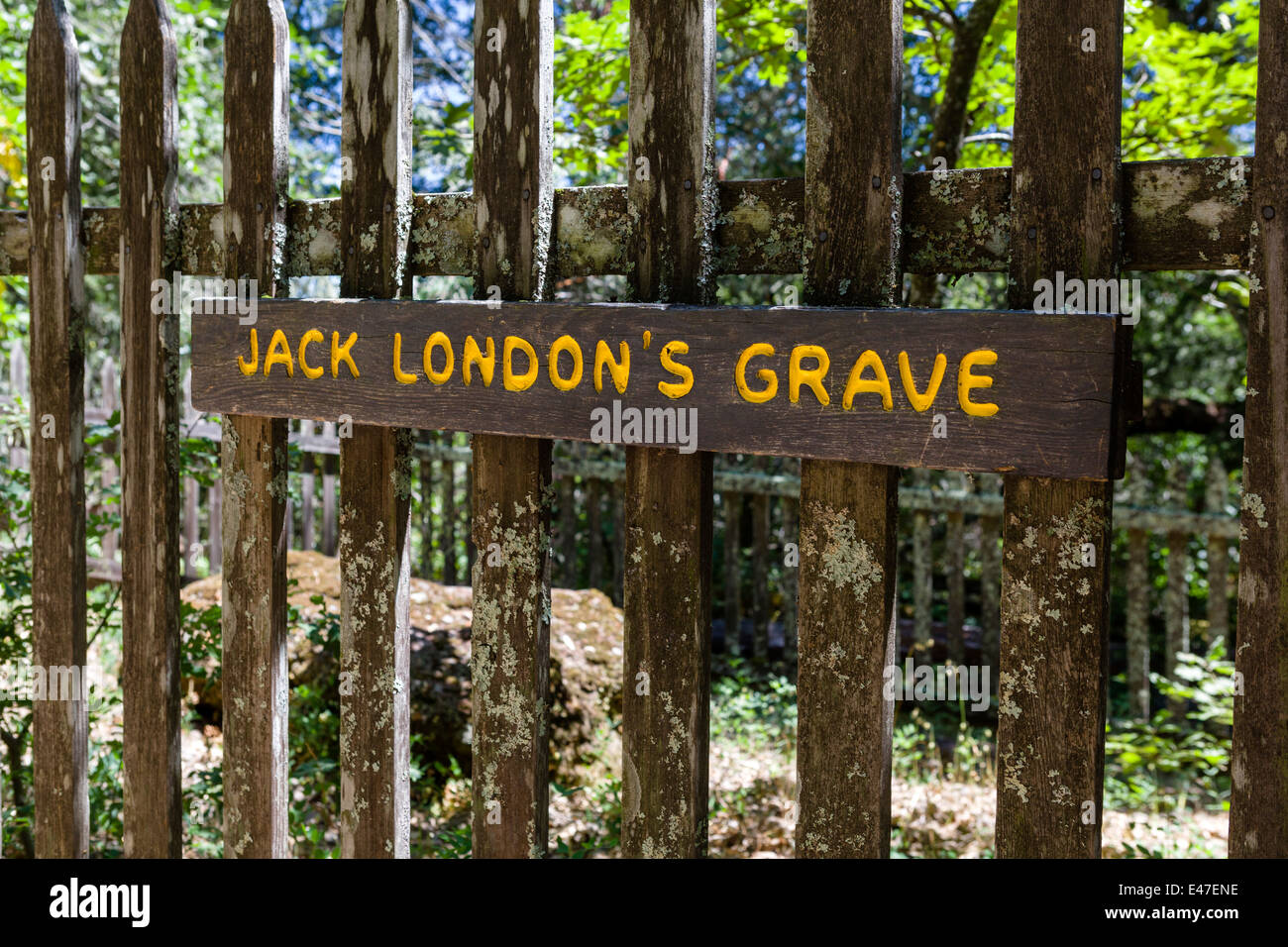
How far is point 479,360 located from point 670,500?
432mm

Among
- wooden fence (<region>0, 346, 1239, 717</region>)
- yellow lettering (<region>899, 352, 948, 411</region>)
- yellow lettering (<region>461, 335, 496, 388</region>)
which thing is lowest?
wooden fence (<region>0, 346, 1239, 717</region>)

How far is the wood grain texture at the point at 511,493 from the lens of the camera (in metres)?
1.90

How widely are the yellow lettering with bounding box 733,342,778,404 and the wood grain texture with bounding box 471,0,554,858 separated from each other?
1.49 feet

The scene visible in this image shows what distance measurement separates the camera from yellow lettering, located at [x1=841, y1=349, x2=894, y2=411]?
1537 mm

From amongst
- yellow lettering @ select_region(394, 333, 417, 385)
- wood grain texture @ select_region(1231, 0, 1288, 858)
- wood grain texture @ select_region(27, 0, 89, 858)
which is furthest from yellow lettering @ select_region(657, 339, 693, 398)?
wood grain texture @ select_region(27, 0, 89, 858)

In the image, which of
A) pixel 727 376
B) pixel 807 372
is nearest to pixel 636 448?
pixel 727 376

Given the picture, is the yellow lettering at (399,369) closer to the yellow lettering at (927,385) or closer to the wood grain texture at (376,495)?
the wood grain texture at (376,495)

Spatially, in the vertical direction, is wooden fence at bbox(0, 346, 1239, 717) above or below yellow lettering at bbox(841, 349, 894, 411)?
below

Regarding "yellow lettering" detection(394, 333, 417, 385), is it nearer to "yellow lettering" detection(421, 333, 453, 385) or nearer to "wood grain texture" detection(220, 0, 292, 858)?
"yellow lettering" detection(421, 333, 453, 385)

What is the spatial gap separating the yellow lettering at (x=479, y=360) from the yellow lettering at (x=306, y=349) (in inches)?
13.7

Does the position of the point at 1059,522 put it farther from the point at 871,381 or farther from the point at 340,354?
the point at 340,354

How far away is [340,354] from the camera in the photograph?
78.1 inches

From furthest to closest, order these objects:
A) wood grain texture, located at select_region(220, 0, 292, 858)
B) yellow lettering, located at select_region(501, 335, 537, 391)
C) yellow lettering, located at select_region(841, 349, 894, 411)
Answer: wood grain texture, located at select_region(220, 0, 292, 858) → yellow lettering, located at select_region(501, 335, 537, 391) → yellow lettering, located at select_region(841, 349, 894, 411)
